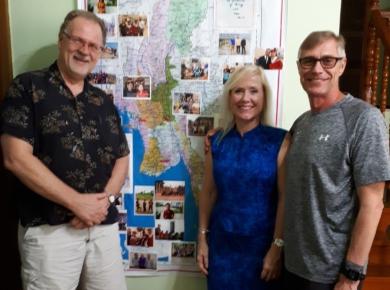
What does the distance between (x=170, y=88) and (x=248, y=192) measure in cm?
60

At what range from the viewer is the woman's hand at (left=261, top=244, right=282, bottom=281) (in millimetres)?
1415

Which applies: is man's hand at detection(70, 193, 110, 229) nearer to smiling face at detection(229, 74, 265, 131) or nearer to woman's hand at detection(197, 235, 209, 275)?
woman's hand at detection(197, 235, 209, 275)

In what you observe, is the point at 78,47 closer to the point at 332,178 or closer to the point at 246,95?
the point at 246,95

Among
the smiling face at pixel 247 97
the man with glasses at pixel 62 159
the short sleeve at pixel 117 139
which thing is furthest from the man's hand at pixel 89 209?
the smiling face at pixel 247 97

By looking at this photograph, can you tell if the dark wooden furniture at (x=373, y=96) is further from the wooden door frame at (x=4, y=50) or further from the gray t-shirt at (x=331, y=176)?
the wooden door frame at (x=4, y=50)

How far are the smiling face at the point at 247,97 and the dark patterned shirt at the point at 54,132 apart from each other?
0.55 metres

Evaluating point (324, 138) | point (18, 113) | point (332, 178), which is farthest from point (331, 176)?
point (18, 113)

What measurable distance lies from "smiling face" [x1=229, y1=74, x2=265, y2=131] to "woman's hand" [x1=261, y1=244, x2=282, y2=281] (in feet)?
1.72

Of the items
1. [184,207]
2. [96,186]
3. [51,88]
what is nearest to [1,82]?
[51,88]

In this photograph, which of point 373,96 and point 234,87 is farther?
point 373,96

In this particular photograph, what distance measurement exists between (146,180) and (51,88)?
0.62 m

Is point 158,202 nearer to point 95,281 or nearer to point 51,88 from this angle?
point 95,281

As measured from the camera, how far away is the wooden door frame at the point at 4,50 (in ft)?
5.31

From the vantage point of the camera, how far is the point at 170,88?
1667 millimetres
